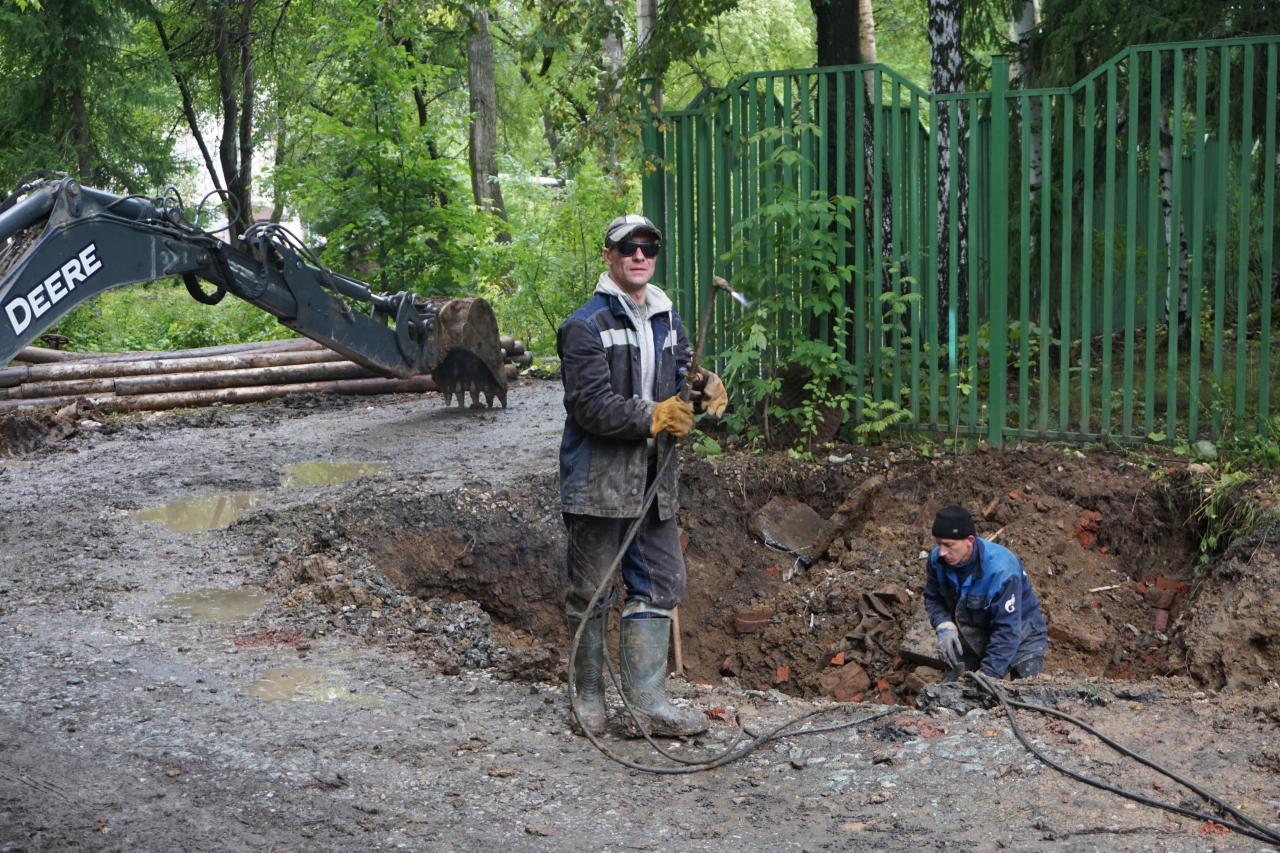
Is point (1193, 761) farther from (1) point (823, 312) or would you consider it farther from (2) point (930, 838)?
(1) point (823, 312)

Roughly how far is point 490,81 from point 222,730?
850 inches

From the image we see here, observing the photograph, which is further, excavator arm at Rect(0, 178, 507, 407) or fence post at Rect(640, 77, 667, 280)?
fence post at Rect(640, 77, 667, 280)

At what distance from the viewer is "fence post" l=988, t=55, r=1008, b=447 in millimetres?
9156

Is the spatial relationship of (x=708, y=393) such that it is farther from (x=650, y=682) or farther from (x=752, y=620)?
(x=752, y=620)

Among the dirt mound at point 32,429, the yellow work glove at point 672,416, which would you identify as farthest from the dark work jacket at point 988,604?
the dirt mound at point 32,429

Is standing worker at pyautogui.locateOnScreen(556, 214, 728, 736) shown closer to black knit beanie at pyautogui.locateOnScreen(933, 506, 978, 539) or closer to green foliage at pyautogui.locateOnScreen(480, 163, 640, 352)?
black knit beanie at pyautogui.locateOnScreen(933, 506, 978, 539)

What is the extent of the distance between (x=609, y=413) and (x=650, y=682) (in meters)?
1.15

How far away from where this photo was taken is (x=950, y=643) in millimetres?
6723

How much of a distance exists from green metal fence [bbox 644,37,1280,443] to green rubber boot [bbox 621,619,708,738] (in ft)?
15.0

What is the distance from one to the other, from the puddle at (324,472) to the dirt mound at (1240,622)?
230 inches

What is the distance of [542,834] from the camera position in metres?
4.53

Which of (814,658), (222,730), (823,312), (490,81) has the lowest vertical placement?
(814,658)

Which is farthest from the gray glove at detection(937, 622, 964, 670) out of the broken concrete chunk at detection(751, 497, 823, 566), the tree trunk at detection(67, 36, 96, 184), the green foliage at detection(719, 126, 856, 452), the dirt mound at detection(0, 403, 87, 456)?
the tree trunk at detection(67, 36, 96, 184)

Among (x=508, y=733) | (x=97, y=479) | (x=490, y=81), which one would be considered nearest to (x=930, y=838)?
(x=508, y=733)
